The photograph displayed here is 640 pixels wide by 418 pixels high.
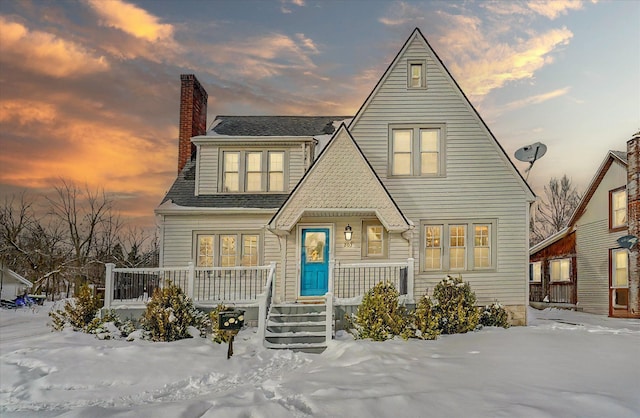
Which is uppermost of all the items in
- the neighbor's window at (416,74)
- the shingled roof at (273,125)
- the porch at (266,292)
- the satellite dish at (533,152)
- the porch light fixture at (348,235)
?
the neighbor's window at (416,74)

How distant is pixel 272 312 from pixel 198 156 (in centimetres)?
608

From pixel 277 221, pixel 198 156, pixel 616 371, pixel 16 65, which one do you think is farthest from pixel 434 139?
pixel 16 65

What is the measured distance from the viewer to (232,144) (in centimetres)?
1587

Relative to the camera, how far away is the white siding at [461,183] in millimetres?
14633

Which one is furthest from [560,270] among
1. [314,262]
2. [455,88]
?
[314,262]

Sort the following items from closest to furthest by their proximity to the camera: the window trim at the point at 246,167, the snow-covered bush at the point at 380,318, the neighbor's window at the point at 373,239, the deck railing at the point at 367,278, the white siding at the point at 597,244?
1. the snow-covered bush at the point at 380,318
2. the deck railing at the point at 367,278
3. the neighbor's window at the point at 373,239
4. the window trim at the point at 246,167
5. the white siding at the point at 597,244

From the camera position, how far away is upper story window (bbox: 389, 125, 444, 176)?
14.9 m

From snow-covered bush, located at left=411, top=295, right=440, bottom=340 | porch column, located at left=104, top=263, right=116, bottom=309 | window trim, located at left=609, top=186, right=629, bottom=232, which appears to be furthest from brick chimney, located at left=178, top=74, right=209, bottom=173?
window trim, located at left=609, top=186, right=629, bottom=232

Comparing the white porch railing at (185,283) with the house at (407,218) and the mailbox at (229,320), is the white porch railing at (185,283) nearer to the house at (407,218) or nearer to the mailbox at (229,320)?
the house at (407,218)

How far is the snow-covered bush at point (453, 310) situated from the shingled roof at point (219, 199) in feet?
19.1

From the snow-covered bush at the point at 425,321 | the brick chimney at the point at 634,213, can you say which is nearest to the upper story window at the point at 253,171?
the snow-covered bush at the point at 425,321

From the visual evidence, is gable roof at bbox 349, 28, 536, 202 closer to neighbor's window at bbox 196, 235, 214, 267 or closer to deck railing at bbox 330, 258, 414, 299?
deck railing at bbox 330, 258, 414, 299

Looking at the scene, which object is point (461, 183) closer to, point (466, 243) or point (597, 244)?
point (466, 243)

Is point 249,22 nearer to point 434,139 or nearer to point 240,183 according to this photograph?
point 240,183
